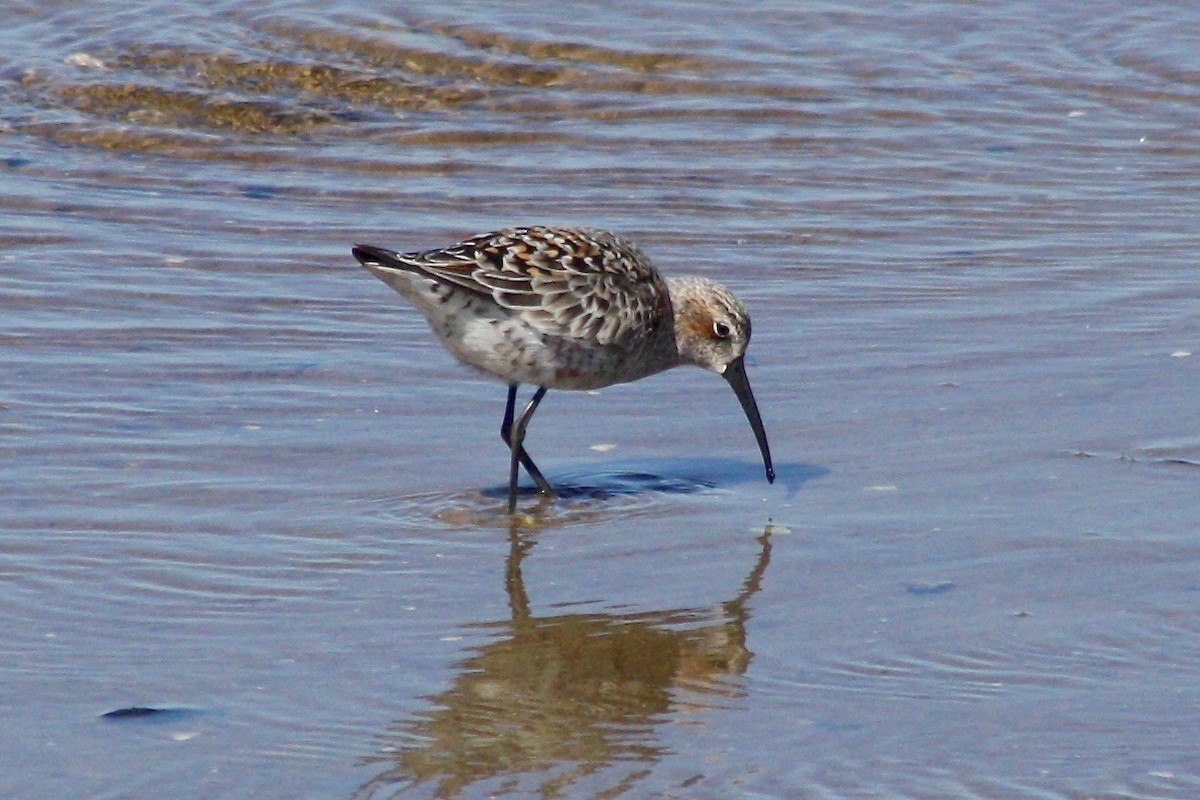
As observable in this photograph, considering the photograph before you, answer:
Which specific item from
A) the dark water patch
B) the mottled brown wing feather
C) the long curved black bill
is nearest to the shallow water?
the dark water patch

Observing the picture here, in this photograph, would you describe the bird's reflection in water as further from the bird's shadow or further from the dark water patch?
the bird's shadow

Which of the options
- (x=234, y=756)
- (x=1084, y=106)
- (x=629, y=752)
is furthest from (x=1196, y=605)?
(x=1084, y=106)

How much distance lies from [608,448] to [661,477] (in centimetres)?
38

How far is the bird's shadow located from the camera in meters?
6.03

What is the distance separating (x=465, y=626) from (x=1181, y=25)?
32.7 feet

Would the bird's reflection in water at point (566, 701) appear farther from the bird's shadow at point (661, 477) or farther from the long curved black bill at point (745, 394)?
the long curved black bill at point (745, 394)

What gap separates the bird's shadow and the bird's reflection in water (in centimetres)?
84

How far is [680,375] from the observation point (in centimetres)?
737

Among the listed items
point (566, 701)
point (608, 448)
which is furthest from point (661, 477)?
point (566, 701)

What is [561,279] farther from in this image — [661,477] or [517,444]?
[661,477]

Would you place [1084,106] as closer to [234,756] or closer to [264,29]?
[264,29]

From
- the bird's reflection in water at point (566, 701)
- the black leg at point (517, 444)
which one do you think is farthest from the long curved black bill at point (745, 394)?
the bird's reflection in water at point (566, 701)

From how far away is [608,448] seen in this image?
646 cm

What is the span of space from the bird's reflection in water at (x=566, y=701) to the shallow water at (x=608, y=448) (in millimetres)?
13
